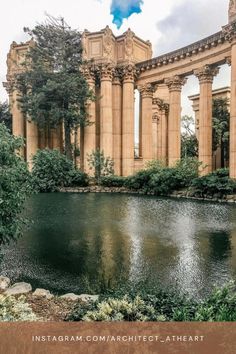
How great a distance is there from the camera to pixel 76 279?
18.7 feet

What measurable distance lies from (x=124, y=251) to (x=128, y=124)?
20.8 meters

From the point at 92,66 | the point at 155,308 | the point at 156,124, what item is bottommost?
the point at 155,308

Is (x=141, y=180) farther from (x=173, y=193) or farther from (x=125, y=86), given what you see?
(x=125, y=86)

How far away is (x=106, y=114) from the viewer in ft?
88.2

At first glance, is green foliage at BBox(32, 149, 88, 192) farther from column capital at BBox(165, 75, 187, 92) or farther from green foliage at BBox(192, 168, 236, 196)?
green foliage at BBox(192, 168, 236, 196)

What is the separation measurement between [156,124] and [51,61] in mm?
13779

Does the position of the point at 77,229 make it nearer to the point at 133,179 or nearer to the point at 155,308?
the point at 155,308

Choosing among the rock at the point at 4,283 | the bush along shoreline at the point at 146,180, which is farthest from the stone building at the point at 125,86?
the rock at the point at 4,283

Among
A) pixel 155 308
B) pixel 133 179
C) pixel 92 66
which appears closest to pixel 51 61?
pixel 92 66

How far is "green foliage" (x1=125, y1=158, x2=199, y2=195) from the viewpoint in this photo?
20.0m

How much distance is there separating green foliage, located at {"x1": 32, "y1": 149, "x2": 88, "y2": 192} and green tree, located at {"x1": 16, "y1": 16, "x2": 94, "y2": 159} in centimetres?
213

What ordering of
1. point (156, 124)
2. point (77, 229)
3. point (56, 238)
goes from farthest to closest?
point (156, 124) < point (77, 229) < point (56, 238)

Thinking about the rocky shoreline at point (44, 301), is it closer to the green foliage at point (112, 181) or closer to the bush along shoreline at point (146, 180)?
the bush along shoreline at point (146, 180)

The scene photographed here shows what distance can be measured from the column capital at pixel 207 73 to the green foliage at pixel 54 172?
1050 cm
